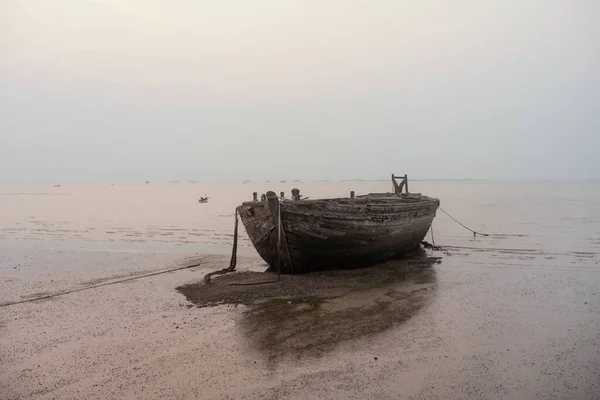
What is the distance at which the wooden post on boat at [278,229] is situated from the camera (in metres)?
10.5

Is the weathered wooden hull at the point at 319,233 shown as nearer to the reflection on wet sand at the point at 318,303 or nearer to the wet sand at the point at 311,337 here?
the reflection on wet sand at the point at 318,303

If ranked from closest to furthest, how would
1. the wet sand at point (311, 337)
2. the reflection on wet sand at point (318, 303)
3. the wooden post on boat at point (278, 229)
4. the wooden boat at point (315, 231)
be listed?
the wet sand at point (311, 337), the reflection on wet sand at point (318, 303), the wooden post on boat at point (278, 229), the wooden boat at point (315, 231)

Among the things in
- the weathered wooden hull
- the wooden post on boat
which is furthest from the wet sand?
the wooden post on boat

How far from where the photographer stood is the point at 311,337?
656cm

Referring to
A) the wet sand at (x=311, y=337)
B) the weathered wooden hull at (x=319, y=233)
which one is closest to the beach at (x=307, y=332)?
the wet sand at (x=311, y=337)

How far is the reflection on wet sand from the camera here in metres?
6.54

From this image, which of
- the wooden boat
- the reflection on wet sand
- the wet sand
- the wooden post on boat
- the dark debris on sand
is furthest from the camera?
the wooden boat

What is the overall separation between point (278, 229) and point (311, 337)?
4.44m

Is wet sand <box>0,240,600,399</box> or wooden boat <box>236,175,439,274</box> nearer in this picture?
wet sand <box>0,240,600,399</box>

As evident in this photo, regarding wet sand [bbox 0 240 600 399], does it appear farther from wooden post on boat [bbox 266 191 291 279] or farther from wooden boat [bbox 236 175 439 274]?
wooden post on boat [bbox 266 191 291 279]

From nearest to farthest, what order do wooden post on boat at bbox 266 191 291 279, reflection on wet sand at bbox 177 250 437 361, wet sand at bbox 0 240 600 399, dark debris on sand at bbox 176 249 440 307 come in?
wet sand at bbox 0 240 600 399 → reflection on wet sand at bbox 177 250 437 361 → dark debris on sand at bbox 176 249 440 307 → wooden post on boat at bbox 266 191 291 279

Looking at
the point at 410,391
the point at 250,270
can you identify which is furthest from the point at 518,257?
the point at 410,391

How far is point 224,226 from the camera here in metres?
26.7

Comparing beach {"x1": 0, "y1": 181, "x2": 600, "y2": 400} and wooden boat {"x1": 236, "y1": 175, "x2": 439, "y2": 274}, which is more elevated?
wooden boat {"x1": 236, "y1": 175, "x2": 439, "y2": 274}
